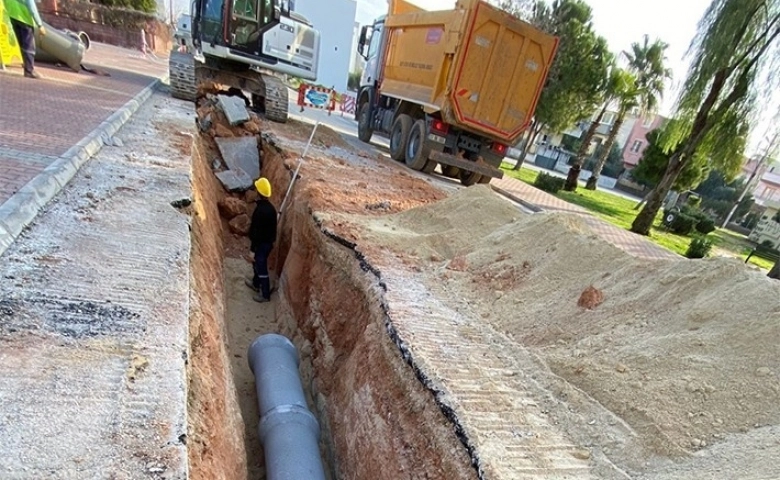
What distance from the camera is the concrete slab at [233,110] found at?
31.4 feet

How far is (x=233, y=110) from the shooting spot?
982cm

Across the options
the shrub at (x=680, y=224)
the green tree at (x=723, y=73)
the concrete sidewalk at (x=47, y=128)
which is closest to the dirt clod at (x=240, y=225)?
the concrete sidewalk at (x=47, y=128)

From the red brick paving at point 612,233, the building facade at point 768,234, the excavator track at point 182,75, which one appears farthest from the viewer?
the building facade at point 768,234

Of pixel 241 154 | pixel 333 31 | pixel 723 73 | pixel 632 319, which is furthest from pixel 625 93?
pixel 333 31

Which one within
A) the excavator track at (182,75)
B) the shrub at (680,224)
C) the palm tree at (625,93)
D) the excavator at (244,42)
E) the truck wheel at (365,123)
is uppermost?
the palm tree at (625,93)

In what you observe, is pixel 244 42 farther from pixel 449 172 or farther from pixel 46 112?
pixel 449 172

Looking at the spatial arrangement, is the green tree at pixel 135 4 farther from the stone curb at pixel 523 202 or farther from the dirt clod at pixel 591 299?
the dirt clod at pixel 591 299

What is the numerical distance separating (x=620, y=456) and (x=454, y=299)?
2.04 meters

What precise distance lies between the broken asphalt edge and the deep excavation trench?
1232 mm

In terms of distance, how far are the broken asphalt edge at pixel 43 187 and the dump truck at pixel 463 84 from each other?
6.83 meters

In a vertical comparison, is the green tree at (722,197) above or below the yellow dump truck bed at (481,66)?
below

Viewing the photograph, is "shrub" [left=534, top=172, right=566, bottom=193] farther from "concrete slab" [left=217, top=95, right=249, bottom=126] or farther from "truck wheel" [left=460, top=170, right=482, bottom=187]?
"concrete slab" [left=217, top=95, right=249, bottom=126]

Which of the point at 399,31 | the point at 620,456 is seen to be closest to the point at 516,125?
the point at 399,31

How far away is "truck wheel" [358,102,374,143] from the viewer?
15.1 meters
